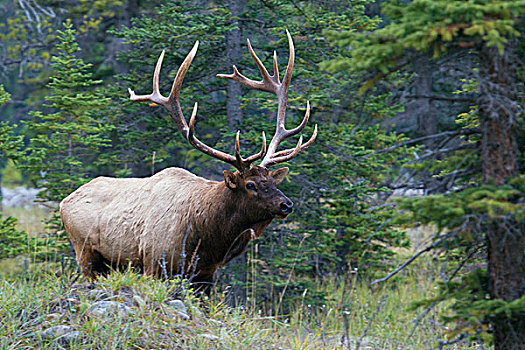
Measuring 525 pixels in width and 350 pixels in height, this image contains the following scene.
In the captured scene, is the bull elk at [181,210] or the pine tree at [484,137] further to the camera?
the bull elk at [181,210]

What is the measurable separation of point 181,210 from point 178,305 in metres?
1.71

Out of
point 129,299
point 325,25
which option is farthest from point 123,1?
point 129,299

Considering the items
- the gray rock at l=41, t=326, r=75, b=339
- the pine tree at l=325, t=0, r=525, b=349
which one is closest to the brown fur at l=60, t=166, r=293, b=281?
the gray rock at l=41, t=326, r=75, b=339

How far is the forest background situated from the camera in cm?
329

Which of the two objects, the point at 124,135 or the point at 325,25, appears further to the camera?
the point at 124,135

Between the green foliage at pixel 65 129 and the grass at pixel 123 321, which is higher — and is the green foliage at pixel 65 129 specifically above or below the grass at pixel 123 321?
above

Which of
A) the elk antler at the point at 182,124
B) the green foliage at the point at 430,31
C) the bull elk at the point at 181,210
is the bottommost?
the bull elk at the point at 181,210

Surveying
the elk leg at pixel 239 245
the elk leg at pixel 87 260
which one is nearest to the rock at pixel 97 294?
the elk leg at pixel 239 245

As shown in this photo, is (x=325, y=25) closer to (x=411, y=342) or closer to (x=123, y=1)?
(x=411, y=342)

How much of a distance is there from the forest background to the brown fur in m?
0.60

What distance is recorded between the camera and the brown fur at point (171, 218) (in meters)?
5.91

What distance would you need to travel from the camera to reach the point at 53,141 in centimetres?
A: 838

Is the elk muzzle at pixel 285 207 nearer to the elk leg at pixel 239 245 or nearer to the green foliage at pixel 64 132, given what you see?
the elk leg at pixel 239 245

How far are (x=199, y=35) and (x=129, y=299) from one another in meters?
4.28
